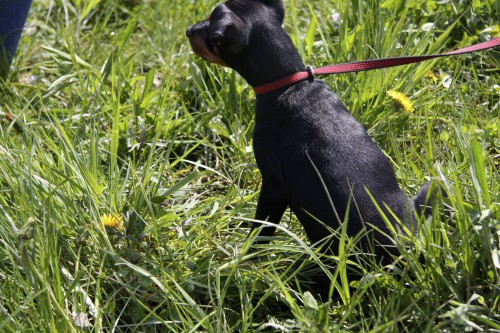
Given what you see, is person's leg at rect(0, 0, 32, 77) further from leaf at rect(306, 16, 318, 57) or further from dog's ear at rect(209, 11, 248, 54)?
dog's ear at rect(209, 11, 248, 54)

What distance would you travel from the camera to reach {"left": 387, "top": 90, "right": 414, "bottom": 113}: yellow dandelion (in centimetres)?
319

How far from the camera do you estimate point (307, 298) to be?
7.14 feet

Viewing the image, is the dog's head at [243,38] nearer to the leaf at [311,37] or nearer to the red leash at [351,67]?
the red leash at [351,67]

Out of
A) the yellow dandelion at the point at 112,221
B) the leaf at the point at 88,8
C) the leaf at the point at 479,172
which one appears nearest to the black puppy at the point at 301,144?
the leaf at the point at 479,172

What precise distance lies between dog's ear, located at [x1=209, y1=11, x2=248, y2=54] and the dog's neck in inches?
1.9

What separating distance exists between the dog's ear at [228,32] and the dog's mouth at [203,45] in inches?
1.0

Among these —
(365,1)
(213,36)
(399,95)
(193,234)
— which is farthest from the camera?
(365,1)

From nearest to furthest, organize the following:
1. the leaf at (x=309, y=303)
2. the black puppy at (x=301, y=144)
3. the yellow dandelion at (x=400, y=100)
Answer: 1. the leaf at (x=309, y=303)
2. the black puppy at (x=301, y=144)
3. the yellow dandelion at (x=400, y=100)

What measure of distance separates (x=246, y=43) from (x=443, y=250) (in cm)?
95

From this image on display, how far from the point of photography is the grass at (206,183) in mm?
2238

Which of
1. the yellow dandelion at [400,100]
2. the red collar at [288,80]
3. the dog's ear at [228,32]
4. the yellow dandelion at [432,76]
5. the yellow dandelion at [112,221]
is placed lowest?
the yellow dandelion at [112,221]

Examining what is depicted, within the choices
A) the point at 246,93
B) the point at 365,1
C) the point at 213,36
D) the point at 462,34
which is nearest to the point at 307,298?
the point at 213,36

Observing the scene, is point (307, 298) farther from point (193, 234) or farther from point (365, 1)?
point (365, 1)

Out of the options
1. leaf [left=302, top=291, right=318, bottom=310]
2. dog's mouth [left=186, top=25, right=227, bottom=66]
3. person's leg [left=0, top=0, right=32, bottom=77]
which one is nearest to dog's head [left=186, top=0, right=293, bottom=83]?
dog's mouth [left=186, top=25, right=227, bottom=66]
